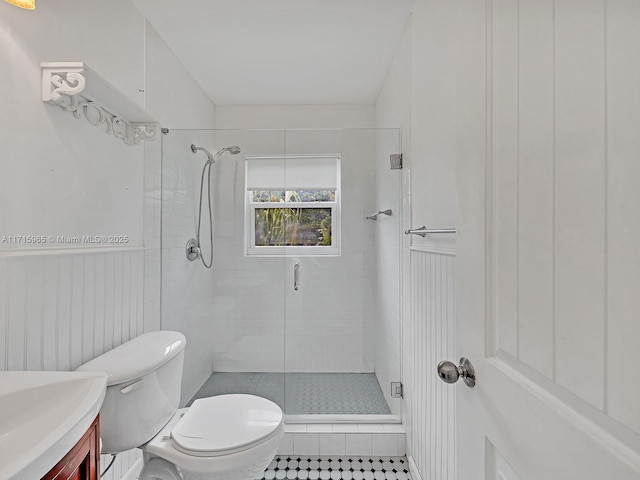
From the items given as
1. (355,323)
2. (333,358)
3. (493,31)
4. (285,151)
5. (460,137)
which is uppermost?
(285,151)

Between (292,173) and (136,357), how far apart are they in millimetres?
1515

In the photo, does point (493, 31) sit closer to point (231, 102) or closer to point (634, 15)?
point (634, 15)

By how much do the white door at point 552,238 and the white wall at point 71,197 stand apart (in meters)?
1.26

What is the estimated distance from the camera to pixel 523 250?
1.94ft

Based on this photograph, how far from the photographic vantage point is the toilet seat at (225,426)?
1368 millimetres

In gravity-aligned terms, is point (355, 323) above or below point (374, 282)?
below

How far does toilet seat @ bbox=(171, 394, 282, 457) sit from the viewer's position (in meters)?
1.37

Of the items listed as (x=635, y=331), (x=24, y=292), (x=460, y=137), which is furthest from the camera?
(x=24, y=292)

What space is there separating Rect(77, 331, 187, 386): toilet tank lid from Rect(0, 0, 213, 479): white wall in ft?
0.32

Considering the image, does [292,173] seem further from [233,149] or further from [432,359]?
[432,359]

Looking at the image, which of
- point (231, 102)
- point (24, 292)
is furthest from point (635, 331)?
point (231, 102)

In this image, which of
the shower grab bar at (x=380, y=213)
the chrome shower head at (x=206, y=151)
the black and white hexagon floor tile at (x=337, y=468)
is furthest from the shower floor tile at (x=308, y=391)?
the chrome shower head at (x=206, y=151)

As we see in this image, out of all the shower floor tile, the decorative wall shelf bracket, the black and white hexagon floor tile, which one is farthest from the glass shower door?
the decorative wall shelf bracket

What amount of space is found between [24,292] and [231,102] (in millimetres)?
2253
